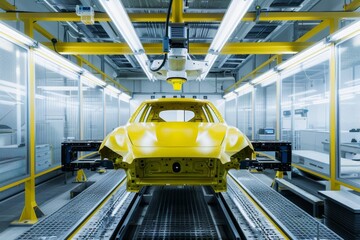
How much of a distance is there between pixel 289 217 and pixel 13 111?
14.5 feet

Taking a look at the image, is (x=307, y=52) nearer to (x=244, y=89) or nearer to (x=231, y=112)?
(x=244, y=89)

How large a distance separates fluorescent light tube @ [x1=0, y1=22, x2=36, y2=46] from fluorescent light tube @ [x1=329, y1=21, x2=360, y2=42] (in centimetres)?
446

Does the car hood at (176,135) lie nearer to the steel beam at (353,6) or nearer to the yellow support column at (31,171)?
the yellow support column at (31,171)

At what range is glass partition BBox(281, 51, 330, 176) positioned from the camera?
185 inches

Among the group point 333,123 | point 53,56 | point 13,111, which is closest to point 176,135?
point 333,123

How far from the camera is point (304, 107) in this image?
17.6 ft

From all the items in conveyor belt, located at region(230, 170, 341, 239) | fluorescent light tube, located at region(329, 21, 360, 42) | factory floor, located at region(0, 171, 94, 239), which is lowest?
factory floor, located at region(0, 171, 94, 239)

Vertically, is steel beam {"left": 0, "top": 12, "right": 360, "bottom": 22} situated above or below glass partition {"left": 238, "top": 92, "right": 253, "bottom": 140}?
above

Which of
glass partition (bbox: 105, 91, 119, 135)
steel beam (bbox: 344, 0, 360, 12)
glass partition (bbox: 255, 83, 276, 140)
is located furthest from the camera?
glass partition (bbox: 105, 91, 119, 135)

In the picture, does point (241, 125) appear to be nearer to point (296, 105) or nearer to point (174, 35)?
point (296, 105)

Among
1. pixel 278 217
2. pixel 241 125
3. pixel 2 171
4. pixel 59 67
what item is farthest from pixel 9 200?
pixel 241 125

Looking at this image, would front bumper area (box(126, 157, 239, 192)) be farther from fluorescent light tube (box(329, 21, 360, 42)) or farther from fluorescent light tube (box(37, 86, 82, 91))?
fluorescent light tube (box(37, 86, 82, 91))

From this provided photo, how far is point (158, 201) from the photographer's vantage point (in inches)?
161

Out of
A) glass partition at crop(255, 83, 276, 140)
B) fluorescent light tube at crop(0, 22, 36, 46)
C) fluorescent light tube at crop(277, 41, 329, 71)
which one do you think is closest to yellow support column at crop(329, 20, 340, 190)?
fluorescent light tube at crop(277, 41, 329, 71)
